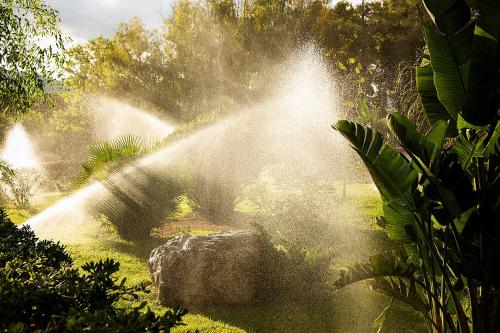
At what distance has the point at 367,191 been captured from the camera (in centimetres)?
1630

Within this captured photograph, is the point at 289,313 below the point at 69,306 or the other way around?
below

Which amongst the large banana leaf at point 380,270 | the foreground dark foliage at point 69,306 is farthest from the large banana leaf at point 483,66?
the foreground dark foliage at point 69,306

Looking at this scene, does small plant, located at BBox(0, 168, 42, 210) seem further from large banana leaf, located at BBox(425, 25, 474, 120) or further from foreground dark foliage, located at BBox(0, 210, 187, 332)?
large banana leaf, located at BBox(425, 25, 474, 120)

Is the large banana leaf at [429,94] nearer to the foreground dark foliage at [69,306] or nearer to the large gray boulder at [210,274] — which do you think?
the foreground dark foliage at [69,306]

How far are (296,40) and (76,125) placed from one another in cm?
1620

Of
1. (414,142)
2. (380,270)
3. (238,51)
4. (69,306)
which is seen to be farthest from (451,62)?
(238,51)

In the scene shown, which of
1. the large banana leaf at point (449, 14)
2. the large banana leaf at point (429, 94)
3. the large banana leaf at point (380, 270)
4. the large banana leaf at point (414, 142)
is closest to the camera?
the large banana leaf at point (414, 142)

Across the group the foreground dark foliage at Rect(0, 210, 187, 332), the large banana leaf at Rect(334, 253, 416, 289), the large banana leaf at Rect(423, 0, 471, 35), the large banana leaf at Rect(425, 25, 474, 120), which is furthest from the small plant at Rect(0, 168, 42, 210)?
the large banana leaf at Rect(423, 0, 471, 35)

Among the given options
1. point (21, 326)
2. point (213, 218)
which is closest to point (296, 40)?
point (213, 218)

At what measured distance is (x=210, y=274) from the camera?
6.36 metres

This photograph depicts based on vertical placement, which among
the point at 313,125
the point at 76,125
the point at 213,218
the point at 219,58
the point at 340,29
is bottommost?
the point at 213,218

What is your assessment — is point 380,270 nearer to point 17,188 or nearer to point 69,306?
point 69,306

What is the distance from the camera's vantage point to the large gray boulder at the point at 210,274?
634 centimetres

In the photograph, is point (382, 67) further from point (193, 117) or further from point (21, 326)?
point (21, 326)
